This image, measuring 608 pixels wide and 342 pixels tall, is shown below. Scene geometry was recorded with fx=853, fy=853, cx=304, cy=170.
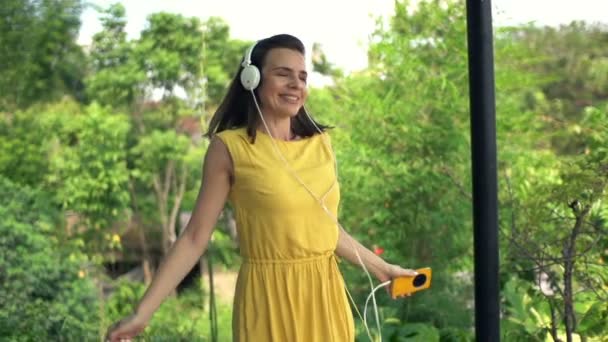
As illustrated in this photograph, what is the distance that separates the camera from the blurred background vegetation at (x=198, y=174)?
3.40m

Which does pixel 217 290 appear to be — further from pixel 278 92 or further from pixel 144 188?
pixel 278 92

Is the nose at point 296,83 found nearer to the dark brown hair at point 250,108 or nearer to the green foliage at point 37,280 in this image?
the dark brown hair at point 250,108

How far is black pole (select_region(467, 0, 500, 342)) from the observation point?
1.95 m

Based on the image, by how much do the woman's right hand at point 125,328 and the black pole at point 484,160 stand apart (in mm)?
837

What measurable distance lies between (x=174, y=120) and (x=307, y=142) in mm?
5618

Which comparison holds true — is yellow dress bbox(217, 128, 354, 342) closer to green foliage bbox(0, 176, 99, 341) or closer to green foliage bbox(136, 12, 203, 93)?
green foliage bbox(0, 176, 99, 341)

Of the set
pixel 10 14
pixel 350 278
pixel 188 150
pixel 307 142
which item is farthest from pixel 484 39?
pixel 188 150

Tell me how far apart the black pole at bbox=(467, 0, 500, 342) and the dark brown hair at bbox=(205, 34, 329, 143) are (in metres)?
0.43

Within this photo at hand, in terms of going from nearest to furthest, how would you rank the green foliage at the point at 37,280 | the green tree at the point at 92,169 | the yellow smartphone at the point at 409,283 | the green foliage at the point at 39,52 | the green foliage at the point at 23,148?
the yellow smartphone at the point at 409,283
the green foliage at the point at 37,280
the green foliage at the point at 23,148
the green foliage at the point at 39,52
the green tree at the point at 92,169

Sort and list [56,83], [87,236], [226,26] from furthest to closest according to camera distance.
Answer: [226,26] → [56,83] → [87,236]

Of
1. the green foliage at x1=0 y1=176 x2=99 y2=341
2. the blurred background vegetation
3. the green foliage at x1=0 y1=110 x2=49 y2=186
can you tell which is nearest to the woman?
the blurred background vegetation

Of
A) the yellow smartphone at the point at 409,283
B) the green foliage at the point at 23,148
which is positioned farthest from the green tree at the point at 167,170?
the yellow smartphone at the point at 409,283

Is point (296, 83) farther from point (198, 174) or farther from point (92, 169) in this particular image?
point (198, 174)

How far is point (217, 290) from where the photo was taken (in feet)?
21.2
